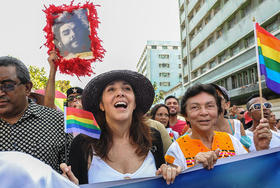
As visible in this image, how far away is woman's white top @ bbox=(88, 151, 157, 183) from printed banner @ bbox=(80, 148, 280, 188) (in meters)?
0.40

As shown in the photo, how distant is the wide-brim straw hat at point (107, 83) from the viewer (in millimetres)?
2100

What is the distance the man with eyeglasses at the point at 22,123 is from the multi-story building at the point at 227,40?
1534cm

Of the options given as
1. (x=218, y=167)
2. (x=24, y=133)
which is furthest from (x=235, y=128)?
(x=24, y=133)

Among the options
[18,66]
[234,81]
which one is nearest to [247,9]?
[234,81]

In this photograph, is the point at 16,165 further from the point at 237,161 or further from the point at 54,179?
the point at 237,161

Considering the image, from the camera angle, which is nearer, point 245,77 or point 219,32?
point 245,77

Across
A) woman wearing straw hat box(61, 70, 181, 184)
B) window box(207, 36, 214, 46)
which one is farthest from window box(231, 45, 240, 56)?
woman wearing straw hat box(61, 70, 181, 184)

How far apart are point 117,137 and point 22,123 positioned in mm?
765

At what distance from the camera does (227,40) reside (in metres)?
22.2

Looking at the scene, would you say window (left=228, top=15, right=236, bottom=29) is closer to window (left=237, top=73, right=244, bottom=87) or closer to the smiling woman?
window (left=237, top=73, right=244, bottom=87)

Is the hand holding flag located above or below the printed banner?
above

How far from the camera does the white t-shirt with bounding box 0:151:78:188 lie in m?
0.39

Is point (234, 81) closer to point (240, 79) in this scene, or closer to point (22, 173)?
point (240, 79)

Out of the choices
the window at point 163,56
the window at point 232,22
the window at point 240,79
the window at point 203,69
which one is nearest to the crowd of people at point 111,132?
the window at point 240,79
